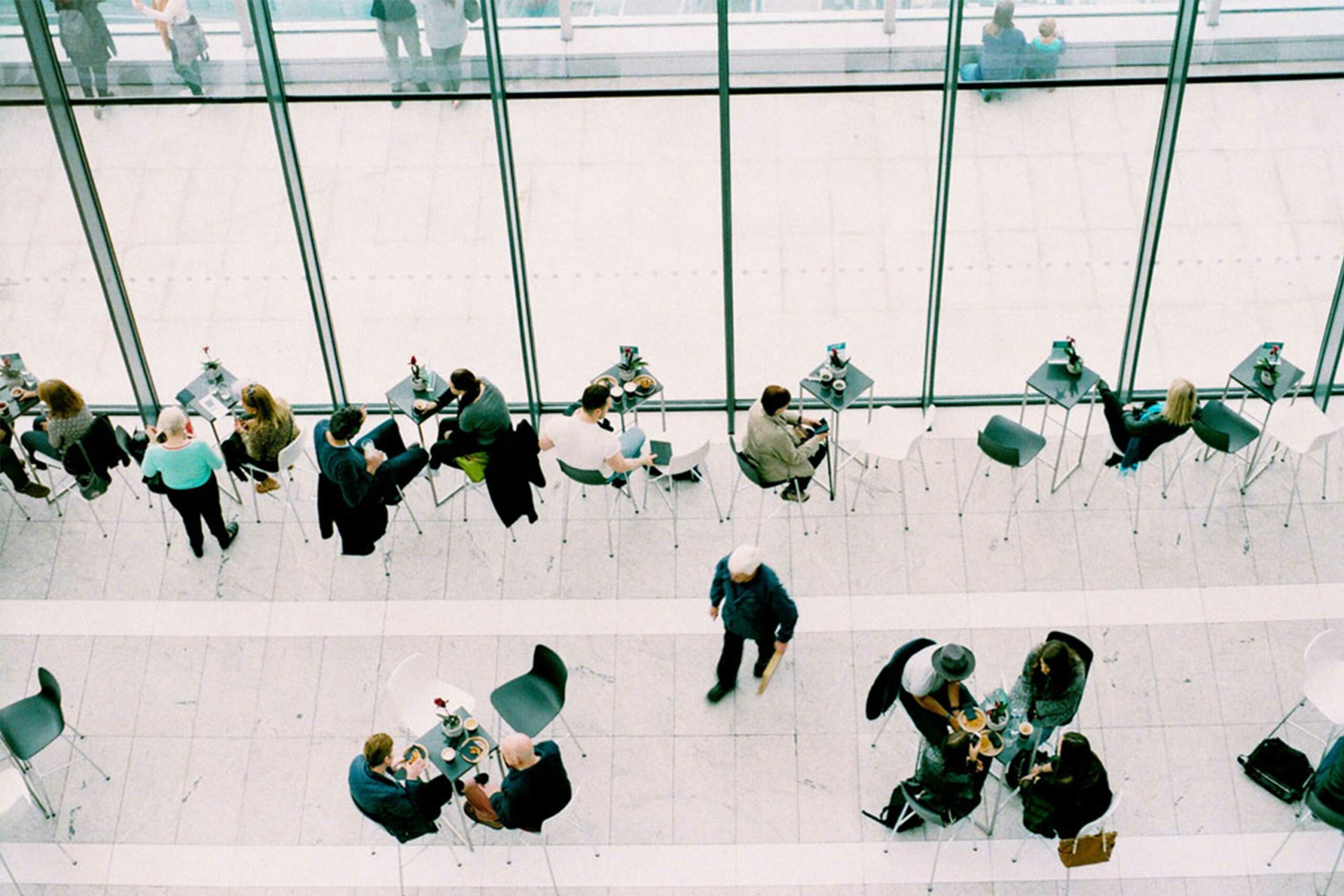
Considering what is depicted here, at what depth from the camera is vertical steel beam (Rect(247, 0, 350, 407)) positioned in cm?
1047

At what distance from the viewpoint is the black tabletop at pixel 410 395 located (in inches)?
442

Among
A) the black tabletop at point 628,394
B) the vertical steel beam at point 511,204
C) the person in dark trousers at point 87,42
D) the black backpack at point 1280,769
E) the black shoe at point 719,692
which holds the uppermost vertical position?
the person in dark trousers at point 87,42

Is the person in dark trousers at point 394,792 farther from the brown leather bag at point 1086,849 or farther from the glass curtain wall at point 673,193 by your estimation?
the glass curtain wall at point 673,193

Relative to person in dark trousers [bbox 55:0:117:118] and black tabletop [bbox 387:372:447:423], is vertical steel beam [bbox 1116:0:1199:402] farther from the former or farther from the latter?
person in dark trousers [bbox 55:0:117:118]

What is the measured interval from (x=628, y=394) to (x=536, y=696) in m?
2.49

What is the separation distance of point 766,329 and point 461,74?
2840 mm

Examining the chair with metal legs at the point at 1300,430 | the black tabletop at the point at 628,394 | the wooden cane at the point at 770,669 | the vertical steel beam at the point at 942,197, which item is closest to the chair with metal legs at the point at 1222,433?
the chair with metal legs at the point at 1300,430

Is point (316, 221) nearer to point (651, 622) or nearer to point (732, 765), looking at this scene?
point (651, 622)

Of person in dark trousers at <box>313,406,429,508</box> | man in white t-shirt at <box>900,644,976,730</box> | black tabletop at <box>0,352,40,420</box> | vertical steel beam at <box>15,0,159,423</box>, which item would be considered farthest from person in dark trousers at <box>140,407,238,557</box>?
man in white t-shirt at <box>900,644,976,730</box>

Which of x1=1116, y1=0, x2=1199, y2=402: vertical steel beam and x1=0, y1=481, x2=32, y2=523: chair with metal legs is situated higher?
x1=1116, y1=0, x2=1199, y2=402: vertical steel beam

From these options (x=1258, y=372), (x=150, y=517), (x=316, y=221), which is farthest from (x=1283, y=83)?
(x=150, y=517)

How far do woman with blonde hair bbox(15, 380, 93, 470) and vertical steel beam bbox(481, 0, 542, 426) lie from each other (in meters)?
3.05

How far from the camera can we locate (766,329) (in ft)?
38.2

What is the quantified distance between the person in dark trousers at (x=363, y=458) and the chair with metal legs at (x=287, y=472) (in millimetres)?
346
